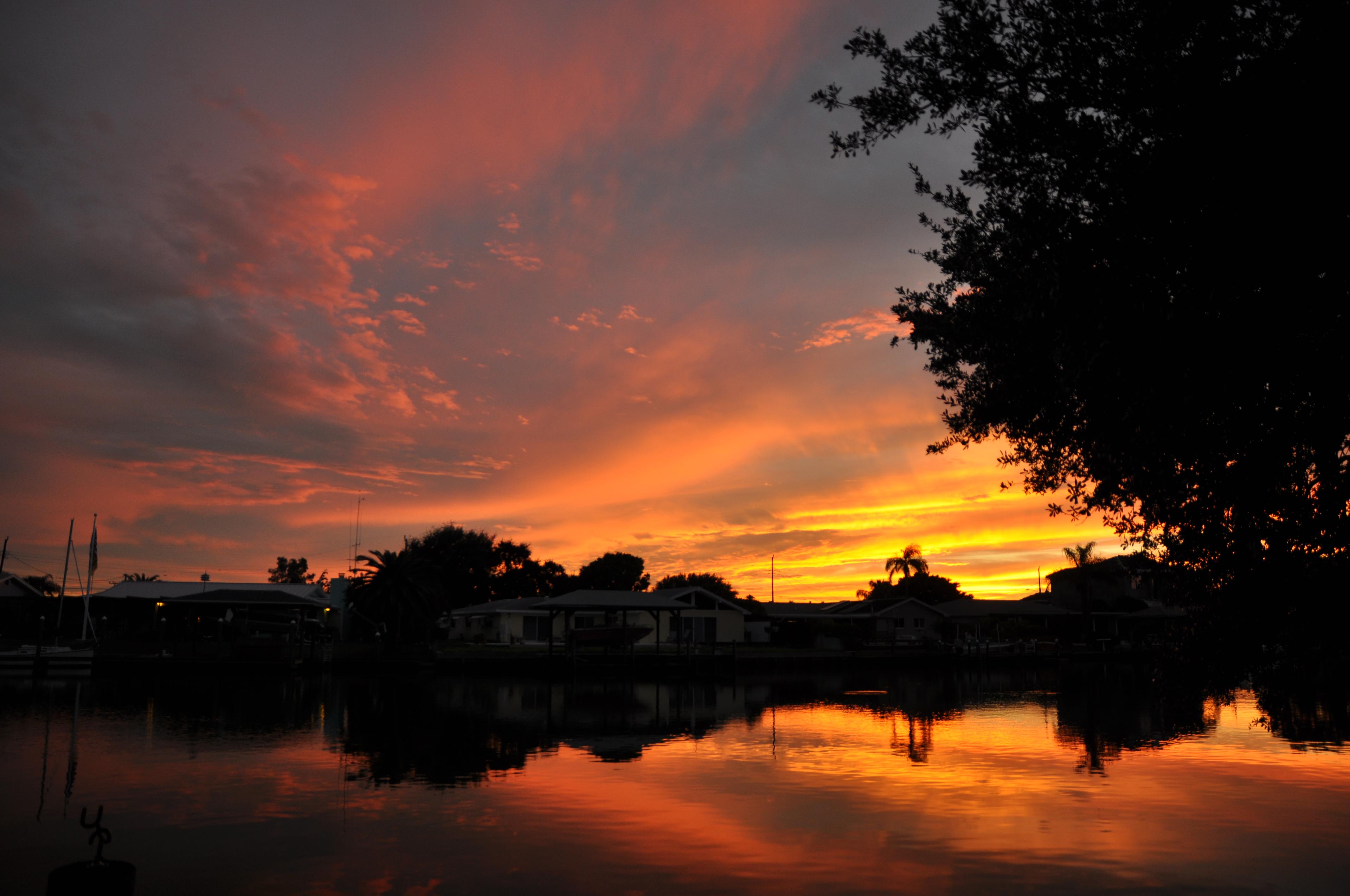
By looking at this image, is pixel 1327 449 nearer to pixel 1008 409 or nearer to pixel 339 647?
pixel 1008 409

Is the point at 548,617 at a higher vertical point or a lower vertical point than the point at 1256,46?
lower

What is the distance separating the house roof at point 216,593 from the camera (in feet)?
224

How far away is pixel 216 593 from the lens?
69.4 metres

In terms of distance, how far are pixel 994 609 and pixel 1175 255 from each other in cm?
8667

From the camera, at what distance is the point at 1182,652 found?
47.1 feet

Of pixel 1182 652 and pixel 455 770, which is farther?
pixel 455 770

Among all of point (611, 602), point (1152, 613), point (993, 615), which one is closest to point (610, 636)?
point (611, 602)

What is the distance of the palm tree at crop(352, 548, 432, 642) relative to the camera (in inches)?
2469

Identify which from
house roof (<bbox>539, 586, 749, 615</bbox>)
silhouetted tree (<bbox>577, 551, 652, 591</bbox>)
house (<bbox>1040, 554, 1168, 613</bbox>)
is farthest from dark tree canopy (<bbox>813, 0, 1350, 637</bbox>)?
silhouetted tree (<bbox>577, 551, 652, 591</bbox>)

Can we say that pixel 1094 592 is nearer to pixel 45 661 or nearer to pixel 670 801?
pixel 45 661

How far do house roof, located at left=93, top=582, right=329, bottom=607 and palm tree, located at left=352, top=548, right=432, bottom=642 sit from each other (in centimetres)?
936

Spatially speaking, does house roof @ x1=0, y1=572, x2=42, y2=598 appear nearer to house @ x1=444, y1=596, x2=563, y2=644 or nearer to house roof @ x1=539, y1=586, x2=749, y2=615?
house @ x1=444, y1=596, x2=563, y2=644

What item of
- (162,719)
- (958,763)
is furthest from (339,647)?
(958,763)

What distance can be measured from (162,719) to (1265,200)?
33813 millimetres
